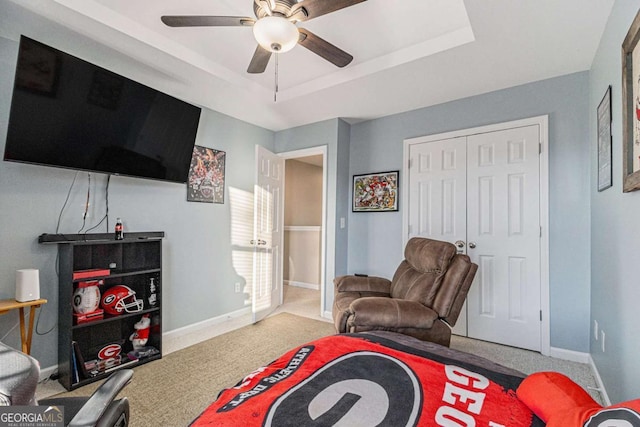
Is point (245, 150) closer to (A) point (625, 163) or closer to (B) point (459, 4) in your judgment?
(B) point (459, 4)

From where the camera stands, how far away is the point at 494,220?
2982mm

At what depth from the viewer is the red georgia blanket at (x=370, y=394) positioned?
2.82 ft

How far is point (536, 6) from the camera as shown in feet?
6.15

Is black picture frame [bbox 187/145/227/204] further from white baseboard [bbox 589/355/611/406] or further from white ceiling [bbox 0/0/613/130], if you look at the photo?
white baseboard [bbox 589/355/611/406]

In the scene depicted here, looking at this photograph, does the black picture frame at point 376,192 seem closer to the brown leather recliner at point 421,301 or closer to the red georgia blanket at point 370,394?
the brown leather recliner at point 421,301

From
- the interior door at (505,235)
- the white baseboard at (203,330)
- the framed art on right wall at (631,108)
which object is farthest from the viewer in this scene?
the white baseboard at (203,330)

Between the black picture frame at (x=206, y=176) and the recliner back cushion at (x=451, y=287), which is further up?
the black picture frame at (x=206, y=176)

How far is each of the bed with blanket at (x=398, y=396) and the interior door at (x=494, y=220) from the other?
1945mm

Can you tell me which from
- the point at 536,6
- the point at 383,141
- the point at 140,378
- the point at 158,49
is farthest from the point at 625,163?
the point at 140,378

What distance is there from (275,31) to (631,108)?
1.80m

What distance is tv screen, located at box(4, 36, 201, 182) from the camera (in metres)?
1.90

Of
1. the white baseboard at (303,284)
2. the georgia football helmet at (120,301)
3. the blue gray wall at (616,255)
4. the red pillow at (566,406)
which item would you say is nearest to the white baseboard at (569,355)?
the blue gray wall at (616,255)

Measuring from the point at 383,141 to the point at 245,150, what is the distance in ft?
5.76

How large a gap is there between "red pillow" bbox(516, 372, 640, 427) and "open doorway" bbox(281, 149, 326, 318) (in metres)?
4.08
